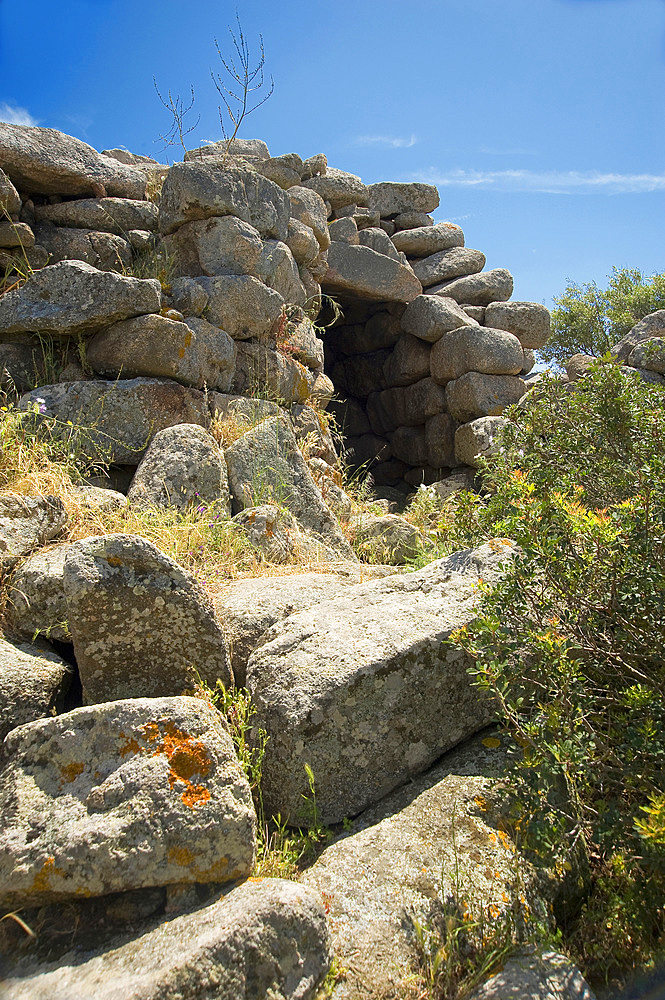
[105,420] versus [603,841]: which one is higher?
[105,420]

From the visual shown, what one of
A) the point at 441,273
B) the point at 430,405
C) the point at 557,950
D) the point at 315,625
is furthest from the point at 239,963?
the point at 441,273

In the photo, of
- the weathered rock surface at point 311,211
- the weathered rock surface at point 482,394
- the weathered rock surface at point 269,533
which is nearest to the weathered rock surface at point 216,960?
the weathered rock surface at point 269,533

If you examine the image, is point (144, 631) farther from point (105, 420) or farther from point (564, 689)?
point (105, 420)

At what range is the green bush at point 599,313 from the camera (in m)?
14.1

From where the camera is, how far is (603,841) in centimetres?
217

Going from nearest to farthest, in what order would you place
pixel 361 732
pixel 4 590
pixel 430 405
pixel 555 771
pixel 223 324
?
pixel 555 771
pixel 361 732
pixel 4 590
pixel 223 324
pixel 430 405

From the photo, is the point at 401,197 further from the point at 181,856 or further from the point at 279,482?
the point at 181,856

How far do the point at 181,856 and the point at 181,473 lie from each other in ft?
8.69

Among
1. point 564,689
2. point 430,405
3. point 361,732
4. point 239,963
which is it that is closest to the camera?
point 239,963

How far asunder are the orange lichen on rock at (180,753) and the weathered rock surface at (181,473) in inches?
80.9

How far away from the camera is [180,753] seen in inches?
89.0

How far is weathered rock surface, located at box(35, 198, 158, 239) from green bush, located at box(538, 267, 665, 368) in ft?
32.4

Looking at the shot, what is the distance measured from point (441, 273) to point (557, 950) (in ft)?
28.7

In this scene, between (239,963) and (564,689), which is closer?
(239,963)
